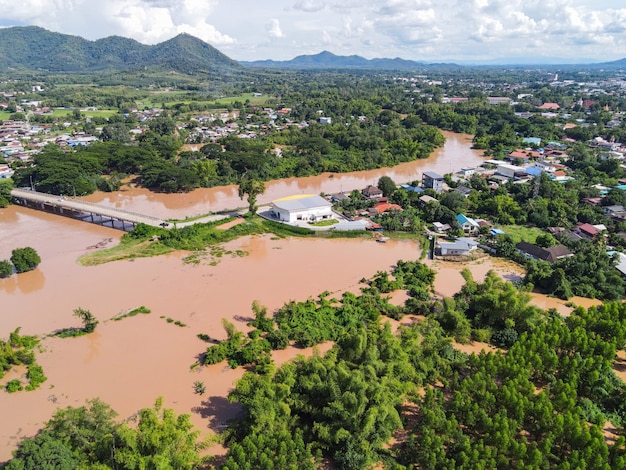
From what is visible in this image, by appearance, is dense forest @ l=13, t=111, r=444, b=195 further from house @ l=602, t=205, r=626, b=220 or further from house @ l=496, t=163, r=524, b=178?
house @ l=602, t=205, r=626, b=220

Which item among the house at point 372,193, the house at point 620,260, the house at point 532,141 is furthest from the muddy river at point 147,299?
the house at point 532,141

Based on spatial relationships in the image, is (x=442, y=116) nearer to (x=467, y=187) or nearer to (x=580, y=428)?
(x=467, y=187)

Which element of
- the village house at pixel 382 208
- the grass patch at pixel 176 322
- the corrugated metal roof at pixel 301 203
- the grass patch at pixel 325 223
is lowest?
the grass patch at pixel 176 322

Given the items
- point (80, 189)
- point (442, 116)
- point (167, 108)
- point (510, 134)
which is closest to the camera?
point (80, 189)

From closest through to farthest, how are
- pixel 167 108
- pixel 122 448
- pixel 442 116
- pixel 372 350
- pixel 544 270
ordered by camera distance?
pixel 122 448 < pixel 372 350 < pixel 544 270 < pixel 442 116 < pixel 167 108

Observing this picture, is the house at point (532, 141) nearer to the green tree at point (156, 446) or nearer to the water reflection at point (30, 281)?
the water reflection at point (30, 281)

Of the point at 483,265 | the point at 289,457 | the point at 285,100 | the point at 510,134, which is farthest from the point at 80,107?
the point at 289,457
